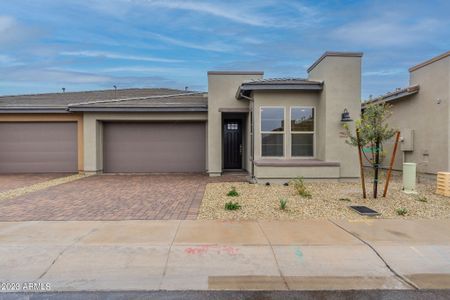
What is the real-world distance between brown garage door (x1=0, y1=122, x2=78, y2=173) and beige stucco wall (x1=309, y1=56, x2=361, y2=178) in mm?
11944

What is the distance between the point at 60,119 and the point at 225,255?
13723 millimetres

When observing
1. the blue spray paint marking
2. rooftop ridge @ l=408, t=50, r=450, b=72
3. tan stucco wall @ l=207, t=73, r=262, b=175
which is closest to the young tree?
the blue spray paint marking

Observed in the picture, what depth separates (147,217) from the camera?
6805 mm

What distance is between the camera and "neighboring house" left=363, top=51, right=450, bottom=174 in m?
11.5

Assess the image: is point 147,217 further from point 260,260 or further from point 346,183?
point 346,183

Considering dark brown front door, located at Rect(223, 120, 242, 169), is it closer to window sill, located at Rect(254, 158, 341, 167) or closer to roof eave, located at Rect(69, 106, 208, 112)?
roof eave, located at Rect(69, 106, 208, 112)

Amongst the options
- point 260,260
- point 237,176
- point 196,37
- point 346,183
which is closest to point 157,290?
point 260,260

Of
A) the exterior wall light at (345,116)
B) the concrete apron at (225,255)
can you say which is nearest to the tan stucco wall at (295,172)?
the exterior wall light at (345,116)

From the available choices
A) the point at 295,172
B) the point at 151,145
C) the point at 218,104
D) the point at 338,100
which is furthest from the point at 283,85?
the point at 151,145

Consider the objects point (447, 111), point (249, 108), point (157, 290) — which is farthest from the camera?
point (249, 108)

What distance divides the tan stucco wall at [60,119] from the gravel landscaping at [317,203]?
7.87 meters

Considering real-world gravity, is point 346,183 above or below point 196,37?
below

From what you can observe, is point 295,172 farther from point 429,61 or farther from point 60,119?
point 60,119

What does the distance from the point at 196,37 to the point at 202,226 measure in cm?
1316
